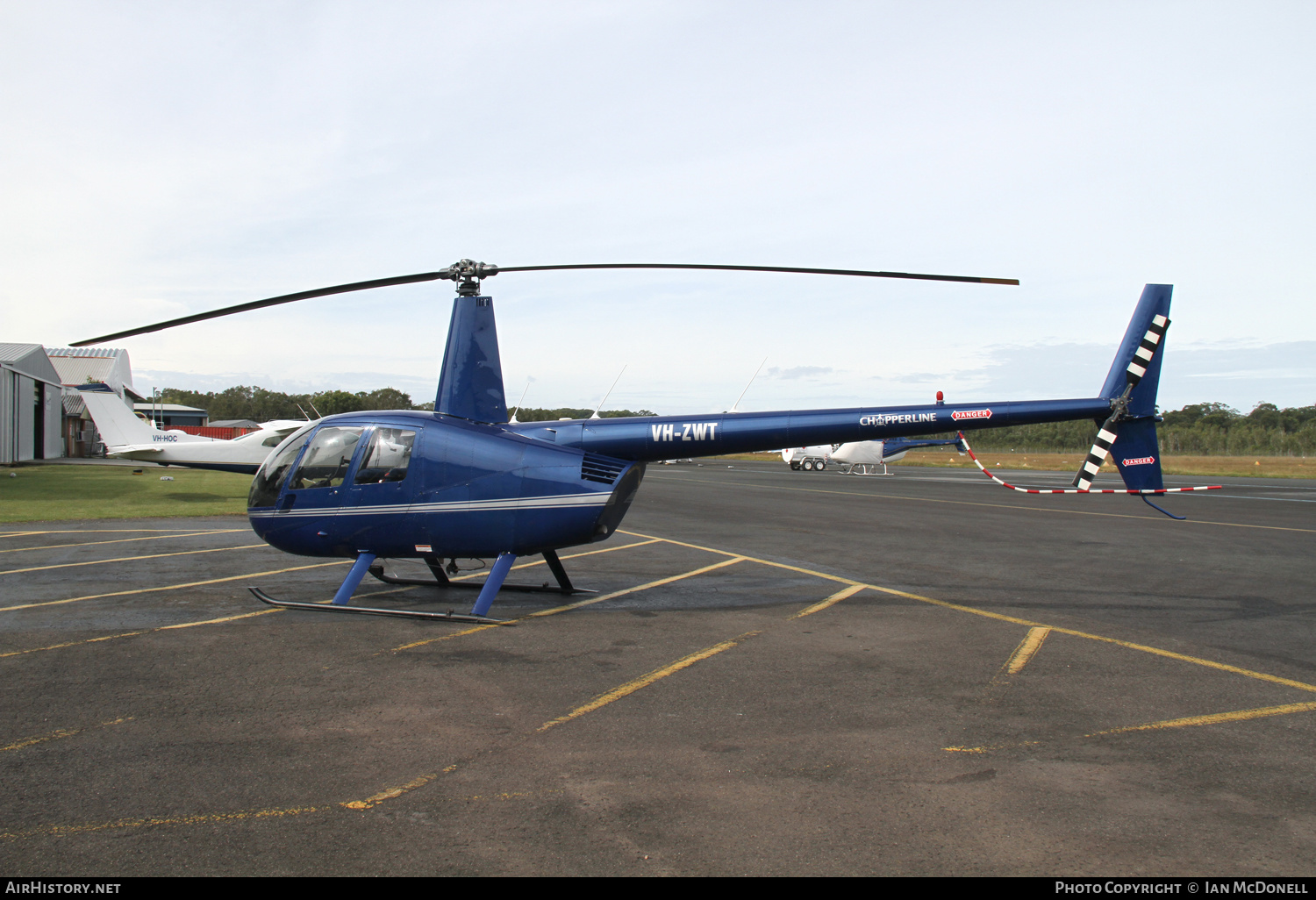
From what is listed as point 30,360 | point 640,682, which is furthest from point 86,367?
point 640,682

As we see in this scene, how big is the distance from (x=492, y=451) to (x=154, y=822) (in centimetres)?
514

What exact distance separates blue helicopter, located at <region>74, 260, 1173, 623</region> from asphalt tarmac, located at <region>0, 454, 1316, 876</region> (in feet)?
3.07

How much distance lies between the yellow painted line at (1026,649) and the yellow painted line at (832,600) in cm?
221

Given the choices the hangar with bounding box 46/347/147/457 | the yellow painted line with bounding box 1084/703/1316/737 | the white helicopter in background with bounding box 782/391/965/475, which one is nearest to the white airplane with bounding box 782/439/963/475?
the white helicopter in background with bounding box 782/391/965/475

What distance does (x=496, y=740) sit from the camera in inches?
194

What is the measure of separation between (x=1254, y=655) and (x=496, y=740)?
267 inches

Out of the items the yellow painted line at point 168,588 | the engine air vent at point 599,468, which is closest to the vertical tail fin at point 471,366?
the engine air vent at point 599,468

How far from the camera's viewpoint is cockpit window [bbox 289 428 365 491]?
8.76 meters

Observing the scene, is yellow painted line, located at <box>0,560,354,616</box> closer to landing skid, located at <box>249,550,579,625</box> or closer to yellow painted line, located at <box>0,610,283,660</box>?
yellow painted line, located at <box>0,610,283,660</box>

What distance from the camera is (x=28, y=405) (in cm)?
4006

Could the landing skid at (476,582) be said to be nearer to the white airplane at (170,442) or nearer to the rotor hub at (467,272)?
the rotor hub at (467,272)

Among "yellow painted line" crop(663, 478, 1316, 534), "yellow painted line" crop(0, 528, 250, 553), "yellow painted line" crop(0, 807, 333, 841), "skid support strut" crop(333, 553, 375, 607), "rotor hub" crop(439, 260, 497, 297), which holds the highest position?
"rotor hub" crop(439, 260, 497, 297)

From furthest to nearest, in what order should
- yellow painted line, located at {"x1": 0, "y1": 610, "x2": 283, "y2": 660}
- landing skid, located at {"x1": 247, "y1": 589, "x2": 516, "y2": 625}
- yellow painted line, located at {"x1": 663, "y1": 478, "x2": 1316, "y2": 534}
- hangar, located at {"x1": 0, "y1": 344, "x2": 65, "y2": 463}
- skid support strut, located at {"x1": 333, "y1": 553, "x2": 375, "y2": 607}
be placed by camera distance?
hangar, located at {"x1": 0, "y1": 344, "x2": 65, "y2": 463}
yellow painted line, located at {"x1": 663, "y1": 478, "x2": 1316, "y2": 534}
skid support strut, located at {"x1": 333, "y1": 553, "x2": 375, "y2": 607}
landing skid, located at {"x1": 247, "y1": 589, "x2": 516, "y2": 625}
yellow painted line, located at {"x1": 0, "y1": 610, "x2": 283, "y2": 660}

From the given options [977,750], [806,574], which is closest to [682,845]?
[977,750]
